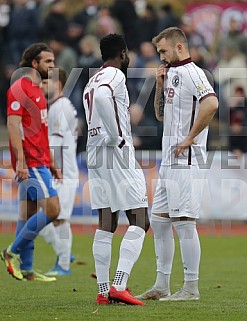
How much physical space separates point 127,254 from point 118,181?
0.73m

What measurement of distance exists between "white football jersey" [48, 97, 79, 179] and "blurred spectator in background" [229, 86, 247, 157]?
22.9 ft

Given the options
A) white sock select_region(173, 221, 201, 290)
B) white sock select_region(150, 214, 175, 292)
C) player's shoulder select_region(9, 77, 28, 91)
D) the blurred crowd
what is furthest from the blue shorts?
the blurred crowd

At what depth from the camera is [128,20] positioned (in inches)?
896

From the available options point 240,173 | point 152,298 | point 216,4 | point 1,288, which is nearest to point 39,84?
point 1,288

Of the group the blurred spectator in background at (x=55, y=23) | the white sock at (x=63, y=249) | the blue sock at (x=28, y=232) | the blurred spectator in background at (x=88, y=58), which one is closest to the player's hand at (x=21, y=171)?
the blue sock at (x=28, y=232)

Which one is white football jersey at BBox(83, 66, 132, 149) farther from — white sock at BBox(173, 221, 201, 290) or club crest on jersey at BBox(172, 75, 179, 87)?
white sock at BBox(173, 221, 201, 290)

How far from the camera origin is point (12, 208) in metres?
19.9

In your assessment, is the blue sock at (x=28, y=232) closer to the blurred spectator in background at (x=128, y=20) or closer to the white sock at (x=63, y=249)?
the white sock at (x=63, y=249)

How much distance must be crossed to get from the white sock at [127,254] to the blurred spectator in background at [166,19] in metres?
13.6

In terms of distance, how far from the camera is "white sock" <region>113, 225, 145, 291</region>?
9281 mm

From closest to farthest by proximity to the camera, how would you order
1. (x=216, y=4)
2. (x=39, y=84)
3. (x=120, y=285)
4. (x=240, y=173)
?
(x=120, y=285), (x=39, y=84), (x=240, y=173), (x=216, y=4)

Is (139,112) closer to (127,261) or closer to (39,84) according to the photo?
(39,84)

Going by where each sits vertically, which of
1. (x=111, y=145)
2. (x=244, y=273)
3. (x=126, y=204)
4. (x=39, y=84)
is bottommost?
(x=244, y=273)

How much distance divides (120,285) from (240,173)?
34.1 ft
